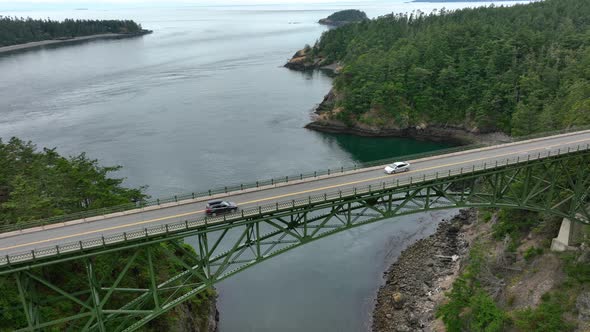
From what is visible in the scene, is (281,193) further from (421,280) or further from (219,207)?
(421,280)

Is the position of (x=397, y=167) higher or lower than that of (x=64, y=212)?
higher

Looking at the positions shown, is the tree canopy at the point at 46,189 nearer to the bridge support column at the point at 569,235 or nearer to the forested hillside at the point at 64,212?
the forested hillside at the point at 64,212

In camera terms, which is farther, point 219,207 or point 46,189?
point 46,189

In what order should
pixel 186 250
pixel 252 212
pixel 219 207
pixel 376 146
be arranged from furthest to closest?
1. pixel 376 146
2. pixel 186 250
3. pixel 219 207
4. pixel 252 212

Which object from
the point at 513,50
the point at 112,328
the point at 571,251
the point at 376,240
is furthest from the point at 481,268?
the point at 513,50

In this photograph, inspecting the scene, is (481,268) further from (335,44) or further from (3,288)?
(335,44)

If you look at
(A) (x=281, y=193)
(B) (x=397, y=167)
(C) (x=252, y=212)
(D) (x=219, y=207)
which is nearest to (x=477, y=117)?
(B) (x=397, y=167)

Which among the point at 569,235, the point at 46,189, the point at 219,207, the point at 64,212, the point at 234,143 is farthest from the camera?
the point at 234,143

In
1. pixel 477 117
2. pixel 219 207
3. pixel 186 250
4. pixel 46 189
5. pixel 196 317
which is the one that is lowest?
pixel 196 317
